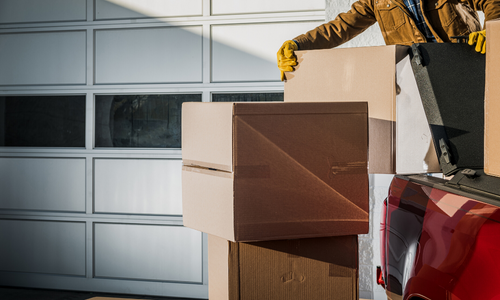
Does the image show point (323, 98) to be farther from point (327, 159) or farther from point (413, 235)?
point (413, 235)

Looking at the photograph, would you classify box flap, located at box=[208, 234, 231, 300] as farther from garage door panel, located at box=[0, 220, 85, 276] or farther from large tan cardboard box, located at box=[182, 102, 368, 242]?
garage door panel, located at box=[0, 220, 85, 276]

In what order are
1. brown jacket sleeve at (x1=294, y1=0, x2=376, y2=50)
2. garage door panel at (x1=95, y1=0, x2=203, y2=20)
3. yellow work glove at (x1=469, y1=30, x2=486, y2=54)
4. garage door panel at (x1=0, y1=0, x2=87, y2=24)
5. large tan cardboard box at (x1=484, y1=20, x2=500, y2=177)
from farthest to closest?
garage door panel at (x1=0, y1=0, x2=87, y2=24) < garage door panel at (x1=95, y1=0, x2=203, y2=20) < brown jacket sleeve at (x1=294, y1=0, x2=376, y2=50) < yellow work glove at (x1=469, y1=30, x2=486, y2=54) < large tan cardboard box at (x1=484, y1=20, x2=500, y2=177)

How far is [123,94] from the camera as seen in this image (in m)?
2.96

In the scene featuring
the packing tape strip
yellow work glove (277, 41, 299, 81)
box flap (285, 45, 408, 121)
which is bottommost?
the packing tape strip

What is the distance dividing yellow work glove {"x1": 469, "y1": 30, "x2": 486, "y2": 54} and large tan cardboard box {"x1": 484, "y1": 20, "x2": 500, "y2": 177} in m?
0.53

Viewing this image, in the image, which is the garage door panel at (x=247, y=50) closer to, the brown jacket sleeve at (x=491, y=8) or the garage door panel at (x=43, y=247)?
the brown jacket sleeve at (x=491, y=8)

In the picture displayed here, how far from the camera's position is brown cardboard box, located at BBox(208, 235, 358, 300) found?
1118 mm

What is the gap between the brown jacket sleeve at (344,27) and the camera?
167 cm

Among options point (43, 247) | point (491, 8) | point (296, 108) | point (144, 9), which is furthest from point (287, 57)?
point (43, 247)

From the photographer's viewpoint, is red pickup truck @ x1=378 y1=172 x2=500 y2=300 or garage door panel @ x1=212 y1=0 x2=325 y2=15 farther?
garage door panel @ x1=212 y1=0 x2=325 y2=15

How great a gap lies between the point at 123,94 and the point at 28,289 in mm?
1795

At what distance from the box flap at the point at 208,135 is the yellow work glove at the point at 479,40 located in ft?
2.69

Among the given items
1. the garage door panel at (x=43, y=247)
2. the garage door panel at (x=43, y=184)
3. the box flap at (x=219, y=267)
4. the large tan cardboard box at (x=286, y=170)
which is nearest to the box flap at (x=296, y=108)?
the large tan cardboard box at (x=286, y=170)

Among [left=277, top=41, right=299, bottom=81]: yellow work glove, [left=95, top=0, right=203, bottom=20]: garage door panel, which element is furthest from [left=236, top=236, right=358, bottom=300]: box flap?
[left=95, top=0, right=203, bottom=20]: garage door panel
